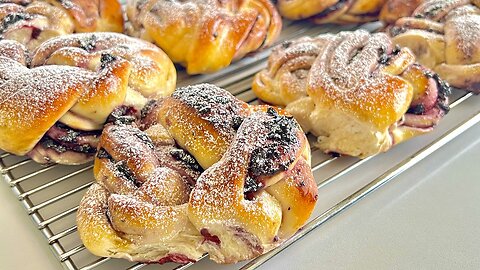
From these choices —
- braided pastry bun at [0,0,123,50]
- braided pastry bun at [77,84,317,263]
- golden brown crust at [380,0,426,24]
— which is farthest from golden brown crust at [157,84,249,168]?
golden brown crust at [380,0,426,24]

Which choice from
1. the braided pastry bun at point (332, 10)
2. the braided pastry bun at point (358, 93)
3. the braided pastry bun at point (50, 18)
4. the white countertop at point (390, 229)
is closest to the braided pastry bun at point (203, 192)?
the white countertop at point (390, 229)

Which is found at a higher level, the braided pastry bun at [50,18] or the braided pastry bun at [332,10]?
→ the braided pastry bun at [50,18]

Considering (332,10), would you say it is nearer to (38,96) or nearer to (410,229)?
(410,229)

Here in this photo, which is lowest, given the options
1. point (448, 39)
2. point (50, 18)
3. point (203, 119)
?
point (448, 39)

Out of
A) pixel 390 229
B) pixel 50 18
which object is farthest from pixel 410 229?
pixel 50 18

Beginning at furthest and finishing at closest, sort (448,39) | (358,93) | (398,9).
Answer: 1. (398,9)
2. (448,39)
3. (358,93)

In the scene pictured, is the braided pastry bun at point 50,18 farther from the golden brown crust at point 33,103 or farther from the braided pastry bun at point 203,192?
the braided pastry bun at point 203,192

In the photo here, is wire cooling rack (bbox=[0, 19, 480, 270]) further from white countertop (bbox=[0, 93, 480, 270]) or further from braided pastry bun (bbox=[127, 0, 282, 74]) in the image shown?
braided pastry bun (bbox=[127, 0, 282, 74])
